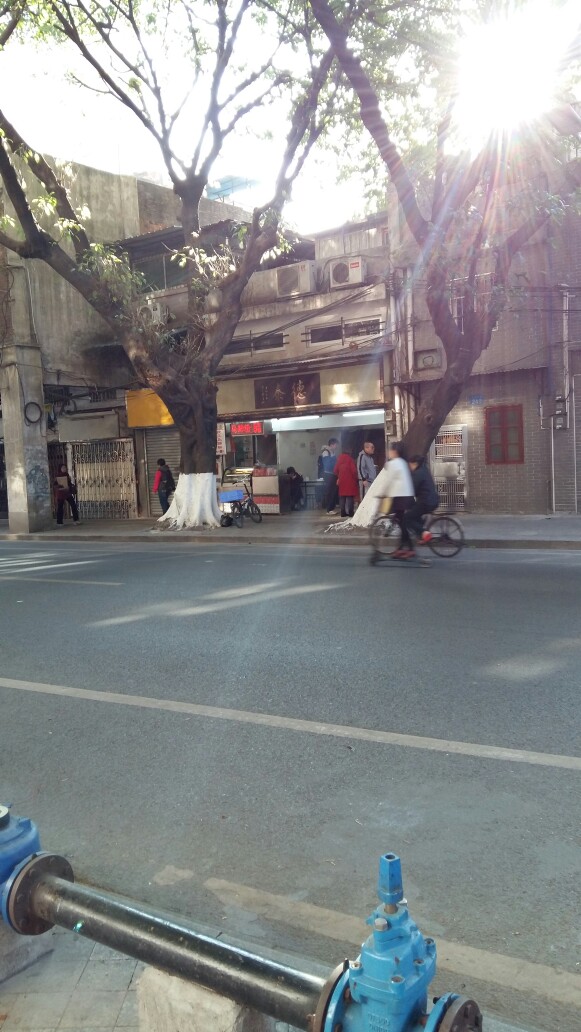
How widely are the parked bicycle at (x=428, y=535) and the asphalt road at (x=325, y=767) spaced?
3.22 metres

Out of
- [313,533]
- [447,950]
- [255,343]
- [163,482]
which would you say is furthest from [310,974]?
[255,343]

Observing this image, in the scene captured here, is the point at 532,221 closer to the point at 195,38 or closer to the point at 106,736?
the point at 195,38

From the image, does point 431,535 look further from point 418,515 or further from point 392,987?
point 392,987

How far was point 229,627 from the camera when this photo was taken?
7641 mm

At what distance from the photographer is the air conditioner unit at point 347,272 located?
1975 centimetres

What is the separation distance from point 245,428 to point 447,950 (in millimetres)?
20493

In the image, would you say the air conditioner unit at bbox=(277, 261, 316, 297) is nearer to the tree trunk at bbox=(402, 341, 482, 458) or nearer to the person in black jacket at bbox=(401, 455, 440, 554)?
the tree trunk at bbox=(402, 341, 482, 458)

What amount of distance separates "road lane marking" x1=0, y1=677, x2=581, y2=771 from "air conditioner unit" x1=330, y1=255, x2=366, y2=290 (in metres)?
15.9

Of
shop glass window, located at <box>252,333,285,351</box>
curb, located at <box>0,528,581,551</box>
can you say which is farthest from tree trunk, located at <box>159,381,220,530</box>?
shop glass window, located at <box>252,333,285,351</box>

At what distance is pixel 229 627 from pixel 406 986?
5879mm

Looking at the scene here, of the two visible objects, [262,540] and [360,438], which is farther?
[360,438]

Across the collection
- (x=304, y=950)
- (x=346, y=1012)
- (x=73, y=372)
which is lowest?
(x=304, y=950)

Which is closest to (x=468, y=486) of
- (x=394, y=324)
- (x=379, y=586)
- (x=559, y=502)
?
(x=559, y=502)

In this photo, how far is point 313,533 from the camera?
1669cm
